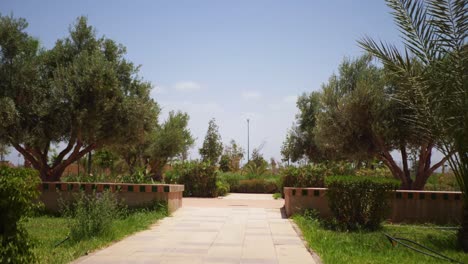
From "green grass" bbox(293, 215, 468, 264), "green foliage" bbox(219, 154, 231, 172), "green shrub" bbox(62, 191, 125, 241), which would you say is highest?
"green foliage" bbox(219, 154, 231, 172)

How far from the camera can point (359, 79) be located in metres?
17.1

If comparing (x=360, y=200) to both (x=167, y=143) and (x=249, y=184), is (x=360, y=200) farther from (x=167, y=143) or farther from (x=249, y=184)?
(x=167, y=143)

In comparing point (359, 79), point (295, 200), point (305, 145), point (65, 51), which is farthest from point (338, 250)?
point (305, 145)

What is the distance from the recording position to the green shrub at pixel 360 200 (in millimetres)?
9961

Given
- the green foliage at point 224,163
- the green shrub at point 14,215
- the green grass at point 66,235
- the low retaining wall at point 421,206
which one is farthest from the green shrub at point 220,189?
the green shrub at point 14,215

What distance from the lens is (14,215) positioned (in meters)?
4.71

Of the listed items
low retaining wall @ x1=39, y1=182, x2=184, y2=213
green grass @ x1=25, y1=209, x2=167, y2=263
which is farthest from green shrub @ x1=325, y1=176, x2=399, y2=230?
low retaining wall @ x1=39, y1=182, x2=184, y2=213

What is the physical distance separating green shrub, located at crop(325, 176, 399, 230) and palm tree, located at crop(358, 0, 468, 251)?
153 cm

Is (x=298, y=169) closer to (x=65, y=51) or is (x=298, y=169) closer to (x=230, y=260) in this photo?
(x=65, y=51)

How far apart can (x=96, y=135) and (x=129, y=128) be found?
1060 millimetres

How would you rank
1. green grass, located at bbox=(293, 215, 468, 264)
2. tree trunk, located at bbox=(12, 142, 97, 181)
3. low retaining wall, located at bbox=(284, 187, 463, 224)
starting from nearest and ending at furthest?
green grass, located at bbox=(293, 215, 468, 264), low retaining wall, located at bbox=(284, 187, 463, 224), tree trunk, located at bbox=(12, 142, 97, 181)

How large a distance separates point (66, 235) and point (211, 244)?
2.79 m

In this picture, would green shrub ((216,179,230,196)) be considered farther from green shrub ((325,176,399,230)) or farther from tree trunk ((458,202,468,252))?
tree trunk ((458,202,468,252))

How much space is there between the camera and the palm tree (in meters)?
8.43
